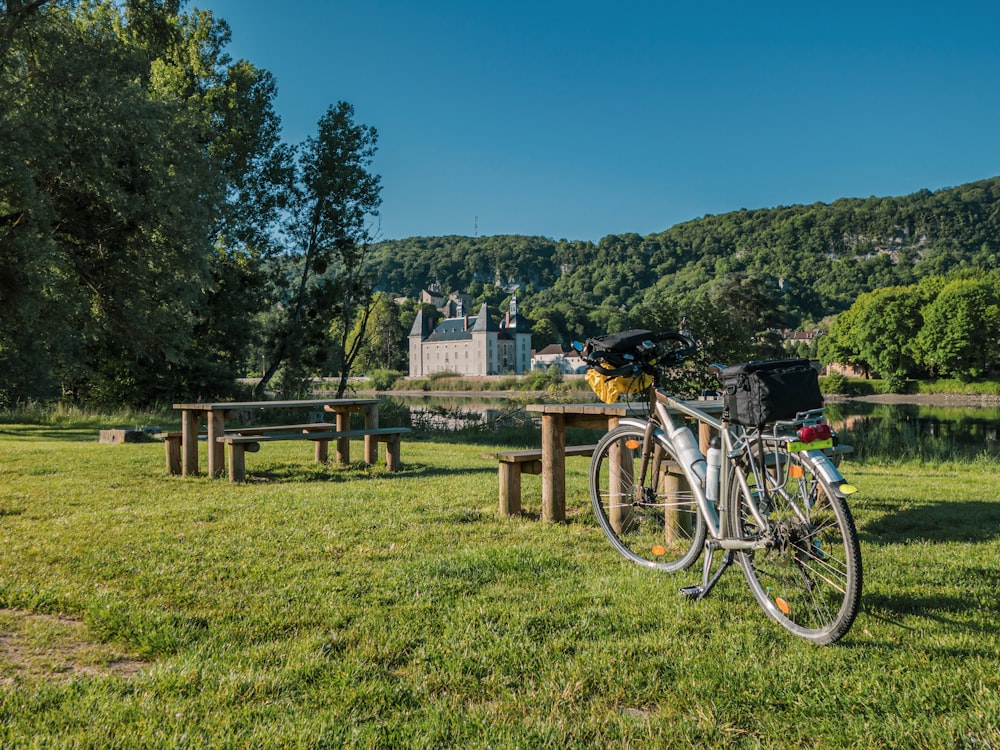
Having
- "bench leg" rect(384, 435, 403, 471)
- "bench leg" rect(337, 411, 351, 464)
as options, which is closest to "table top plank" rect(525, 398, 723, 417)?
"bench leg" rect(384, 435, 403, 471)

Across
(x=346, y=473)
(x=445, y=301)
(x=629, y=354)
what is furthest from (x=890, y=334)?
(x=445, y=301)

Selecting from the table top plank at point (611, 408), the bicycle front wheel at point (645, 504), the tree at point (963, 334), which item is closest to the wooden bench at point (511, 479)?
the table top plank at point (611, 408)

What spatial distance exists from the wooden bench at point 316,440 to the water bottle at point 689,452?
16.5 feet

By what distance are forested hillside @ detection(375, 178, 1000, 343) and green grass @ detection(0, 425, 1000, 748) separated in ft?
298

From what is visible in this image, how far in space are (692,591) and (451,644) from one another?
1.19m

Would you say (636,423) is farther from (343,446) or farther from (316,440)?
(343,446)

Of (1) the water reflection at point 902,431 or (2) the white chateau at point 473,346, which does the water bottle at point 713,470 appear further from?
(2) the white chateau at point 473,346

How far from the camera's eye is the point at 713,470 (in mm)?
3350

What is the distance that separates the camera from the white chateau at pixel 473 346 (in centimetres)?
10688

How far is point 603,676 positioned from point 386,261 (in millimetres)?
145050

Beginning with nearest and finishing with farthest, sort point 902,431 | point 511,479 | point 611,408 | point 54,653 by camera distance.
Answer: point 54,653
point 611,408
point 511,479
point 902,431

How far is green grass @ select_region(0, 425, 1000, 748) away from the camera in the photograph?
213 cm

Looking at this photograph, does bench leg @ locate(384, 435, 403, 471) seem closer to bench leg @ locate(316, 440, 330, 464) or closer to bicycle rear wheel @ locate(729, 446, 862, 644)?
bench leg @ locate(316, 440, 330, 464)

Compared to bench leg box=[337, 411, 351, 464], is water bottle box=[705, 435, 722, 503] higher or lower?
higher
